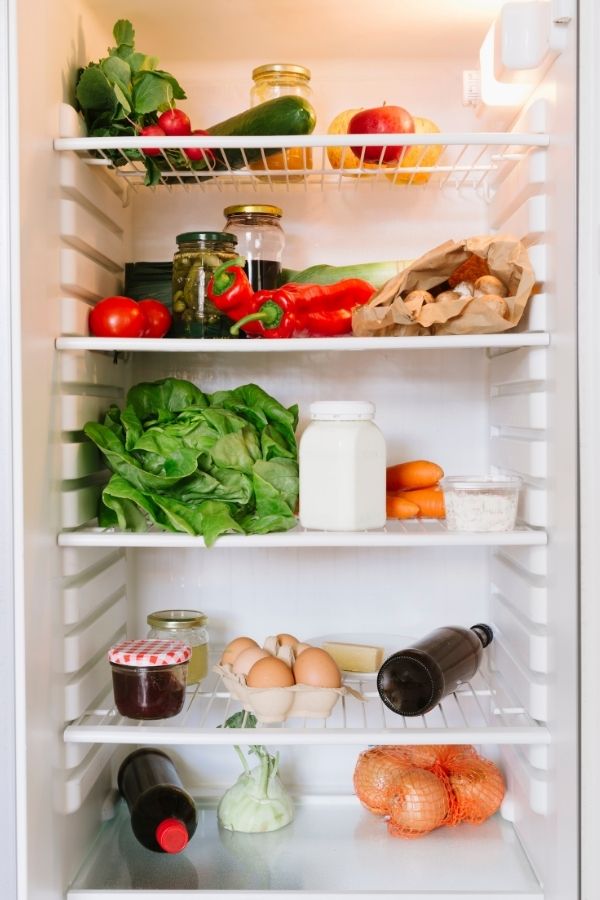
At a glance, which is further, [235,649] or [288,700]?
[235,649]

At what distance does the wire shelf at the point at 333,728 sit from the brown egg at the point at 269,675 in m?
0.08

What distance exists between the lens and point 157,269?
194 cm

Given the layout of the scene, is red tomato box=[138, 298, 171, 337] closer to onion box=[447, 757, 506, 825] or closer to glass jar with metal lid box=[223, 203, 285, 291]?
glass jar with metal lid box=[223, 203, 285, 291]

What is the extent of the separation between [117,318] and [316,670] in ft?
2.34

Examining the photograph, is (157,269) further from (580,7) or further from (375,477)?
(580,7)

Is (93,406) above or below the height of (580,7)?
below

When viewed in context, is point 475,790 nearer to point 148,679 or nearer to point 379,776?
point 379,776

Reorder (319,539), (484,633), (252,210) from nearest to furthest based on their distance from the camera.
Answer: (319,539)
(252,210)
(484,633)

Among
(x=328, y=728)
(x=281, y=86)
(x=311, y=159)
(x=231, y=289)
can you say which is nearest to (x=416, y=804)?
(x=328, y=728)

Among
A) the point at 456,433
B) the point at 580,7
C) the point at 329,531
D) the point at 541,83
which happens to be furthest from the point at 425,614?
the point at 580,7

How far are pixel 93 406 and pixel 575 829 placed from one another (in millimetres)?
1107

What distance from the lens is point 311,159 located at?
1.93m

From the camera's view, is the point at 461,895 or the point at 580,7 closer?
the point at 580,7

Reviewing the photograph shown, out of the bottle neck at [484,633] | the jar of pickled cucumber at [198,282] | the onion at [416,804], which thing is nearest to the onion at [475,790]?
the onion at [416,804]
